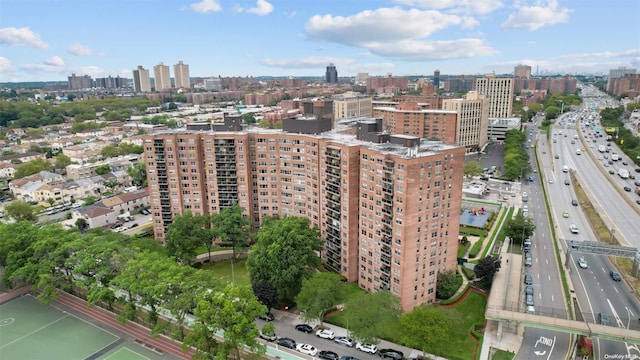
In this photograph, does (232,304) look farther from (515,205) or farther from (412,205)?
(515,205)

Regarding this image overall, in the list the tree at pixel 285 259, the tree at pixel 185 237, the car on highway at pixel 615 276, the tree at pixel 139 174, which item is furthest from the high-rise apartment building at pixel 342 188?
the tree at pixel 139 174

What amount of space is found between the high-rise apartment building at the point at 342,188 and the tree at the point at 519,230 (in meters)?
21.8

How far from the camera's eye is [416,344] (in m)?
44.2

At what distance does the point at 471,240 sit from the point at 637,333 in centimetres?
3466

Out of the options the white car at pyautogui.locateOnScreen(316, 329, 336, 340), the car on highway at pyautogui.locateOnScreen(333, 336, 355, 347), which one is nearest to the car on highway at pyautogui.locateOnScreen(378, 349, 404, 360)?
the car on highway at pyautogui.locateOnScreen(333, 336, 355, 347)

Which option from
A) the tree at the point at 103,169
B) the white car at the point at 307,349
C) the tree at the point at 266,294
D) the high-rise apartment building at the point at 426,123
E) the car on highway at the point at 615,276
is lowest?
the white car at the point at 307,349

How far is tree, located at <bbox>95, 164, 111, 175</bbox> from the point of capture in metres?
119

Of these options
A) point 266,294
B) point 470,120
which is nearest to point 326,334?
point 266,294

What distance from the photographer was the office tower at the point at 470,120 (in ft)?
502

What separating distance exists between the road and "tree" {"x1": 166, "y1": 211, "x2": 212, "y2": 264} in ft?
161

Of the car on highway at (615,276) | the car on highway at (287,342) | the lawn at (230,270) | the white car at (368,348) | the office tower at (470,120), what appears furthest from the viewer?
the office tower at (470,120)

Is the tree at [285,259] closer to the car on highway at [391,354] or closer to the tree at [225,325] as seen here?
the tree at [225,325]

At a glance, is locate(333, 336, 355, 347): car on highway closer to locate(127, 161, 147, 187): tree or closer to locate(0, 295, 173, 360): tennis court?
locate(0, 295, 173, 360): tennis court

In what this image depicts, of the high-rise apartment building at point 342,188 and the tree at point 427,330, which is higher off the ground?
the high-rise apartment building at point 342,188
